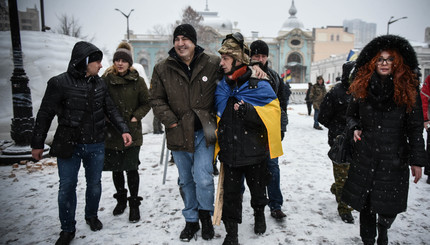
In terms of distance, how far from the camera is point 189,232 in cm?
296

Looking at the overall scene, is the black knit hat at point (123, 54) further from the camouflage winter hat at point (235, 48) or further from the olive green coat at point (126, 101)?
the camouflage winter hat at point (235, 48)

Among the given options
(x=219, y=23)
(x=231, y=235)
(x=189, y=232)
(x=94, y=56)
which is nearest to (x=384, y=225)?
(x=231, y=235)

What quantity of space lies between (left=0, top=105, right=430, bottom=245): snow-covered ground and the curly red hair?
64.8 inches

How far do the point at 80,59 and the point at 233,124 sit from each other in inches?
70.8

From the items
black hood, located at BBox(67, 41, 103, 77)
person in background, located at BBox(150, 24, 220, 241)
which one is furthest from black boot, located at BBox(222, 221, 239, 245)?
black hood, located at BBox(67, 41, 103, 77)

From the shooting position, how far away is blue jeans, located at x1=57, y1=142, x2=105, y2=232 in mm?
2777

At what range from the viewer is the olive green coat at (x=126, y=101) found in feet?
11.1

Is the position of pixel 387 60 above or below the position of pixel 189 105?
above

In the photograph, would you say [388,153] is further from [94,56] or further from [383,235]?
[94,56]

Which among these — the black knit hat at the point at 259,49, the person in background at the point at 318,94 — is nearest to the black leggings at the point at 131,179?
the black knit hat at the point at 259,49

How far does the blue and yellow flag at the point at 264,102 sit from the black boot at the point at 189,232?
4.18 feet

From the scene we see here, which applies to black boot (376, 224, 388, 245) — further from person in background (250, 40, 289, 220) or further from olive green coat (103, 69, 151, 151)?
olive green coat (103, 69, 151, 151)

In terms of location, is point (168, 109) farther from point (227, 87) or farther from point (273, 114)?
point (273, 114)

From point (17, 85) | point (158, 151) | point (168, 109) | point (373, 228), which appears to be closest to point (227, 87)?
point (168, 109)
